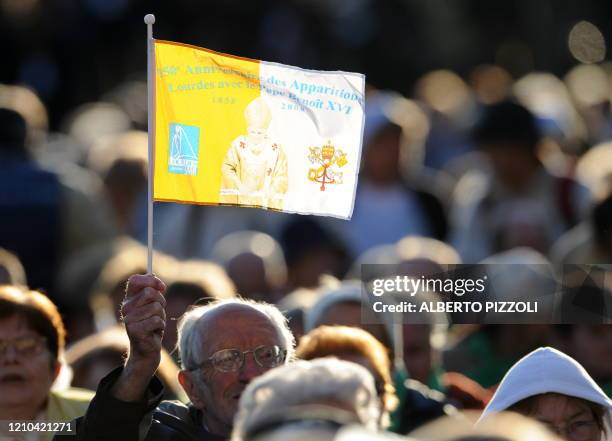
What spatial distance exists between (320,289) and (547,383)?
3.36 m

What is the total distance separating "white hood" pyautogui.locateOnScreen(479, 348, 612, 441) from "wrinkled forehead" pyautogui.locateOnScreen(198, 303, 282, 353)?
0.85 m

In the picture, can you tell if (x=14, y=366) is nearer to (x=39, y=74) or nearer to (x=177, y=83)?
(x=177, y=83)

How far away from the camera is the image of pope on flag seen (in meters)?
6.81

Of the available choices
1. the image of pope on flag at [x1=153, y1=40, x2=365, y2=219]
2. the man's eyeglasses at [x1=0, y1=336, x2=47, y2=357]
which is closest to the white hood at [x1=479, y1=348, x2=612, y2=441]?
the image of pope on flag at [x1=153, y1=40, x2=365, y2=219]

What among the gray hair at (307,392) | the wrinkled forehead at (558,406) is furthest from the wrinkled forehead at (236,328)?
the gray hair at (307,392)

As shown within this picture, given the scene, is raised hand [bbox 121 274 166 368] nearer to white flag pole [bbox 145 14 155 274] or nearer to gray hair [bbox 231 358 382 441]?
white flag pole [bbox 145 14 155 274]

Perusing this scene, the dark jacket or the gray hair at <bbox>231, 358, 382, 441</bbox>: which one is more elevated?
the gray hair at <bbox>231, 358, 382, 441</bbox>

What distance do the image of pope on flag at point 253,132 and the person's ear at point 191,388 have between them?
64 centimetres

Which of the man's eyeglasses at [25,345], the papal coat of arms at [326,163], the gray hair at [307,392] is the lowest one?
the man's eyeglasses at [25,345]

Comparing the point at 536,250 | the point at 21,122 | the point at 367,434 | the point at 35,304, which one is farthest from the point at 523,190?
the point at 367,434

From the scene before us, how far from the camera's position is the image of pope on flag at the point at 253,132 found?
22.4ft

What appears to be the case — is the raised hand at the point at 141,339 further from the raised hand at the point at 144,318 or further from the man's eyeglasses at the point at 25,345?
the man's eyeglasses at the point at 25,345

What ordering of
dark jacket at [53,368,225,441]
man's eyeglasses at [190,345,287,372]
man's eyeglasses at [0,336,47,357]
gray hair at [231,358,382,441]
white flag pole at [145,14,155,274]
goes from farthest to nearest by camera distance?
man's eyeglasses at [0,336,47,357]
man's eyeglasses at [190,345,287,372]
white flag pole at [145,14,155,274]
dark jacket at [53,368,225,441]
gray hair at [231,358,382,441]

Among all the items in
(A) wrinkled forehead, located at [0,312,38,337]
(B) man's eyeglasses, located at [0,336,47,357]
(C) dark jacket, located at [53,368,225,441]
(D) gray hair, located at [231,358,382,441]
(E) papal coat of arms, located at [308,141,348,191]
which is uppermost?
(E) papal coat of arms, located at [308,141,348,191]
